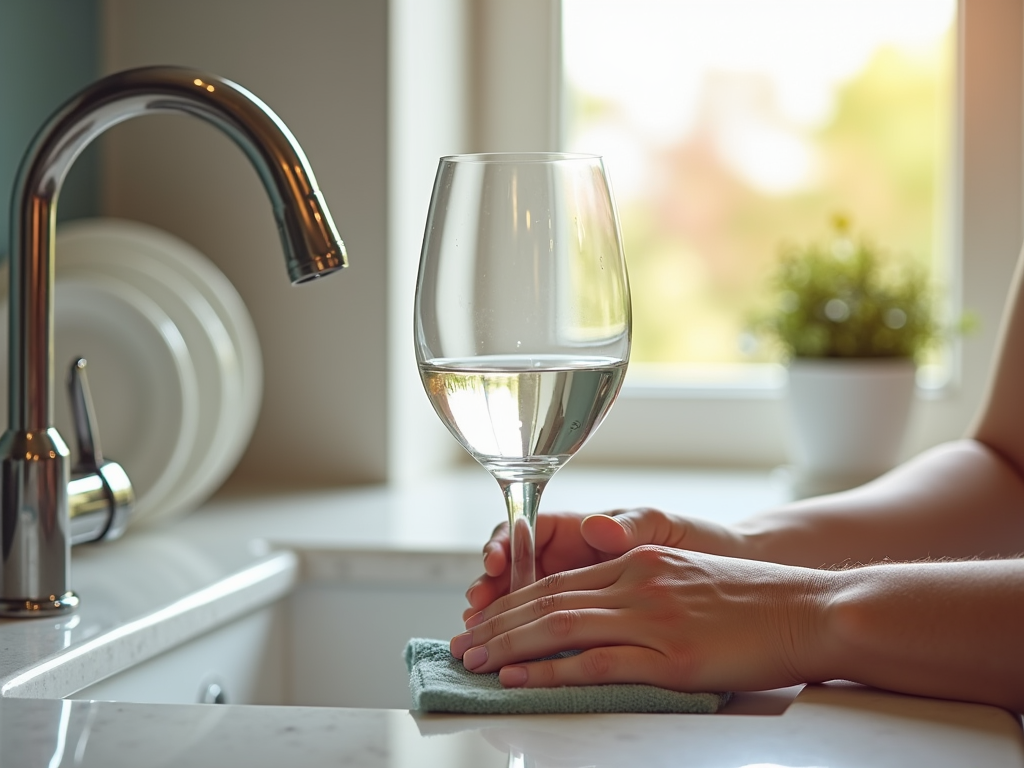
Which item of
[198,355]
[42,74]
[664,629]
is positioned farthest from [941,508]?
[42,74]

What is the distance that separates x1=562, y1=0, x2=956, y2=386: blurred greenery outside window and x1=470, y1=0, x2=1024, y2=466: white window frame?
4 cm

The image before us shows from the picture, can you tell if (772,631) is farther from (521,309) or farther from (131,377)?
(131,377)

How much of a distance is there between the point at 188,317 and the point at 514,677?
0.88 m

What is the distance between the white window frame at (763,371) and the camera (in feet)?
5.66

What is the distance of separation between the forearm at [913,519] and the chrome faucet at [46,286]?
0.43 m

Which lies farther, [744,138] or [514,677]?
[744,138]

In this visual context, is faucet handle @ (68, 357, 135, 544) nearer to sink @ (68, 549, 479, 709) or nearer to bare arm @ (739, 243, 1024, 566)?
sink @ (68, 549, 479, 709)

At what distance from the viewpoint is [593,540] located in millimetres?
741

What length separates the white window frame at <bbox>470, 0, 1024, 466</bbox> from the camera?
173 cm

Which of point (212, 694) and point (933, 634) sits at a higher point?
point (933, 634)

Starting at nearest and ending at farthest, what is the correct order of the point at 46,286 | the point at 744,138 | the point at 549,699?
the point at 549,699 < the point at 46,286 < the point at 744,138

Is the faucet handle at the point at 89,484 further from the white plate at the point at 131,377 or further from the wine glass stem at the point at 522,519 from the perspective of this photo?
the wine glass stem at the point at 522,519

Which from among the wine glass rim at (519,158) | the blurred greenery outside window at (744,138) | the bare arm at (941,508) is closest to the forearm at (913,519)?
the bare arm at (941,508)

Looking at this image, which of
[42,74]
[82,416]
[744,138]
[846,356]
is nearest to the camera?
[82,416]
